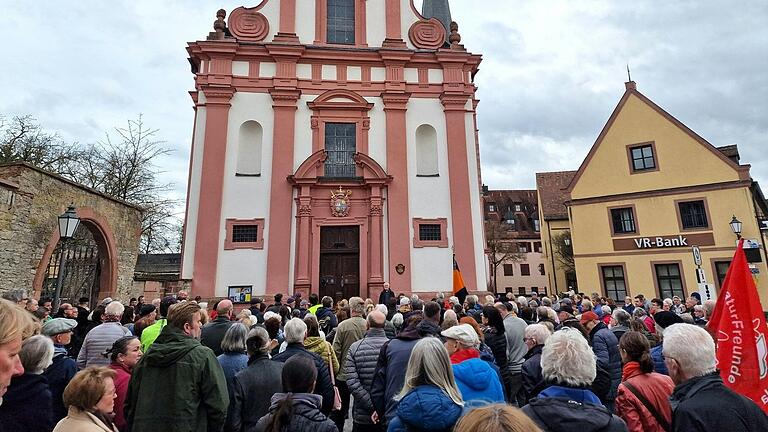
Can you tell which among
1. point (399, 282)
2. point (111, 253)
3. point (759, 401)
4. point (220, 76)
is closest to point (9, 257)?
point (111, 253)

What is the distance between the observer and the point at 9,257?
31.9 ft

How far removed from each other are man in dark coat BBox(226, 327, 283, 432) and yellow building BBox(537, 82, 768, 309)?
68.7 ft

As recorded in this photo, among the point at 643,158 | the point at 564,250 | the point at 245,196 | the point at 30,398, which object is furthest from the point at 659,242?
the point at 30,398

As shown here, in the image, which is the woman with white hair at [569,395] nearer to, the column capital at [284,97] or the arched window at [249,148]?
the arched window at [249,148]

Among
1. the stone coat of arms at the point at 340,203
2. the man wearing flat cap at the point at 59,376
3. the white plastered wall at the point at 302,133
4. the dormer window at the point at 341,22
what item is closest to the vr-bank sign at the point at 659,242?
the stone coat of arms at the point at 340,203

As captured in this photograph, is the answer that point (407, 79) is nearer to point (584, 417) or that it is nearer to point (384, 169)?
point (384, 169)

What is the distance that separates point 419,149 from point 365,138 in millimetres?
2644

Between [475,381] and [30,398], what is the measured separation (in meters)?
3.07

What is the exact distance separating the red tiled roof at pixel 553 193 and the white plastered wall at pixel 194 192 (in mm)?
26606

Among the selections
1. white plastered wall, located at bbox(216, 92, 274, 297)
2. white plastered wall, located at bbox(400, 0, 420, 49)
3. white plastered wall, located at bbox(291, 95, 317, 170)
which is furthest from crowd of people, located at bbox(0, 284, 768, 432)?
white plastered wall, located at bbox(400, 0, 420, 49)

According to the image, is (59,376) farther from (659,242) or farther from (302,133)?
(659,242)

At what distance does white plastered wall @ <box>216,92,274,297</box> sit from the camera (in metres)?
16.6

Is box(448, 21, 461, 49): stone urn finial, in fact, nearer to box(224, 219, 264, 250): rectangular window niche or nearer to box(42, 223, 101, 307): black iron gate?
box(224, 219, 264, 250): rectangular window niche

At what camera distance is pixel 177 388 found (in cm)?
317
